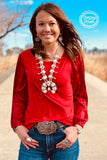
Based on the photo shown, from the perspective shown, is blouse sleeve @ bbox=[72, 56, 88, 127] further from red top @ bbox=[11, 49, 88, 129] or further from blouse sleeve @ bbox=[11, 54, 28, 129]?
blouse sleeve @ bbox=[11, 54, 28, 129]

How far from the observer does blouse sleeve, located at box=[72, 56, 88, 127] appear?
1593mm

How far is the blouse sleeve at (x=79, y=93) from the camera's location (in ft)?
5.23

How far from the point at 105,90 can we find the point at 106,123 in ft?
10.7

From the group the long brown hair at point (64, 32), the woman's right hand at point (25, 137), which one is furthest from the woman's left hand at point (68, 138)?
the long brown hair at point (64, 32)

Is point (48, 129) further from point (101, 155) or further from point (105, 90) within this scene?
point (105, 90)

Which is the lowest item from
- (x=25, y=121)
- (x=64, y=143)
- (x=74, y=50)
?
(x=64, y=143)

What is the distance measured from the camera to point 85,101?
1.65m

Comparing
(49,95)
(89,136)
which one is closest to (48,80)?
(49,95)

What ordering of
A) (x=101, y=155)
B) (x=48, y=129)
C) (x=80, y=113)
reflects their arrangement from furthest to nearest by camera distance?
(x=101, y=155) < (x=80, y=113) < (x=48, y=129)

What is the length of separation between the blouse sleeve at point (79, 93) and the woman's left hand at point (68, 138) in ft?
0.28

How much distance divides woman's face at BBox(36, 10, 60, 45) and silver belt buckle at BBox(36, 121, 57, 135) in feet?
1.72

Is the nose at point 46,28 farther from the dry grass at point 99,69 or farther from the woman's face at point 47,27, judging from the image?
the dry grass at point 99,69

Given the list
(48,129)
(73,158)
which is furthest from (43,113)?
(73,158)

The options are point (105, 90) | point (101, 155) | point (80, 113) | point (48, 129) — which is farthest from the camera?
point (105, 90)
